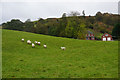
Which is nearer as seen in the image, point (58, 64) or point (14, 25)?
point (58, 64)

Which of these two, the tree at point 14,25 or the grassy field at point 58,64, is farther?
the tree at point 14,25

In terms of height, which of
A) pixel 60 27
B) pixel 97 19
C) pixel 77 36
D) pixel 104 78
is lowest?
pixel 104 78

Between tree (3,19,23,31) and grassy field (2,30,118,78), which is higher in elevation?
tree (3,19,23,31)

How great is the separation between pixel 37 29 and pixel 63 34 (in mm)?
23049

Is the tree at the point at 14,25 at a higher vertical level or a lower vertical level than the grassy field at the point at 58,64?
higher

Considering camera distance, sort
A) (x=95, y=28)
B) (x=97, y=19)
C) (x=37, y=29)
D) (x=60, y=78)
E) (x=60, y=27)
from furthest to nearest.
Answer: (x=97, y=19)
(x=95, y=28)
(x=37, y=29)
(x=60, y=27)
(x=60, y=78)

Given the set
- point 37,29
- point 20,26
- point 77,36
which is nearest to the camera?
point 77,36

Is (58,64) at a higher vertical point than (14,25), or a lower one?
lower

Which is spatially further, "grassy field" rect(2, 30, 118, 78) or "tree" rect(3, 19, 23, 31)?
"tree" rect(3, 19, 23, 31)

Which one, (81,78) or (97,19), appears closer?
(81,78)

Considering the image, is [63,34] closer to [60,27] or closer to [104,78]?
[60,27]

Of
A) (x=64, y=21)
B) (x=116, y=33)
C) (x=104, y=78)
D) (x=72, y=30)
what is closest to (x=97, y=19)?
(x=116, y=33)

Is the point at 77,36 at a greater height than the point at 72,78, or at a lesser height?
Result: greater

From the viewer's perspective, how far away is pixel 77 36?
201 ft
